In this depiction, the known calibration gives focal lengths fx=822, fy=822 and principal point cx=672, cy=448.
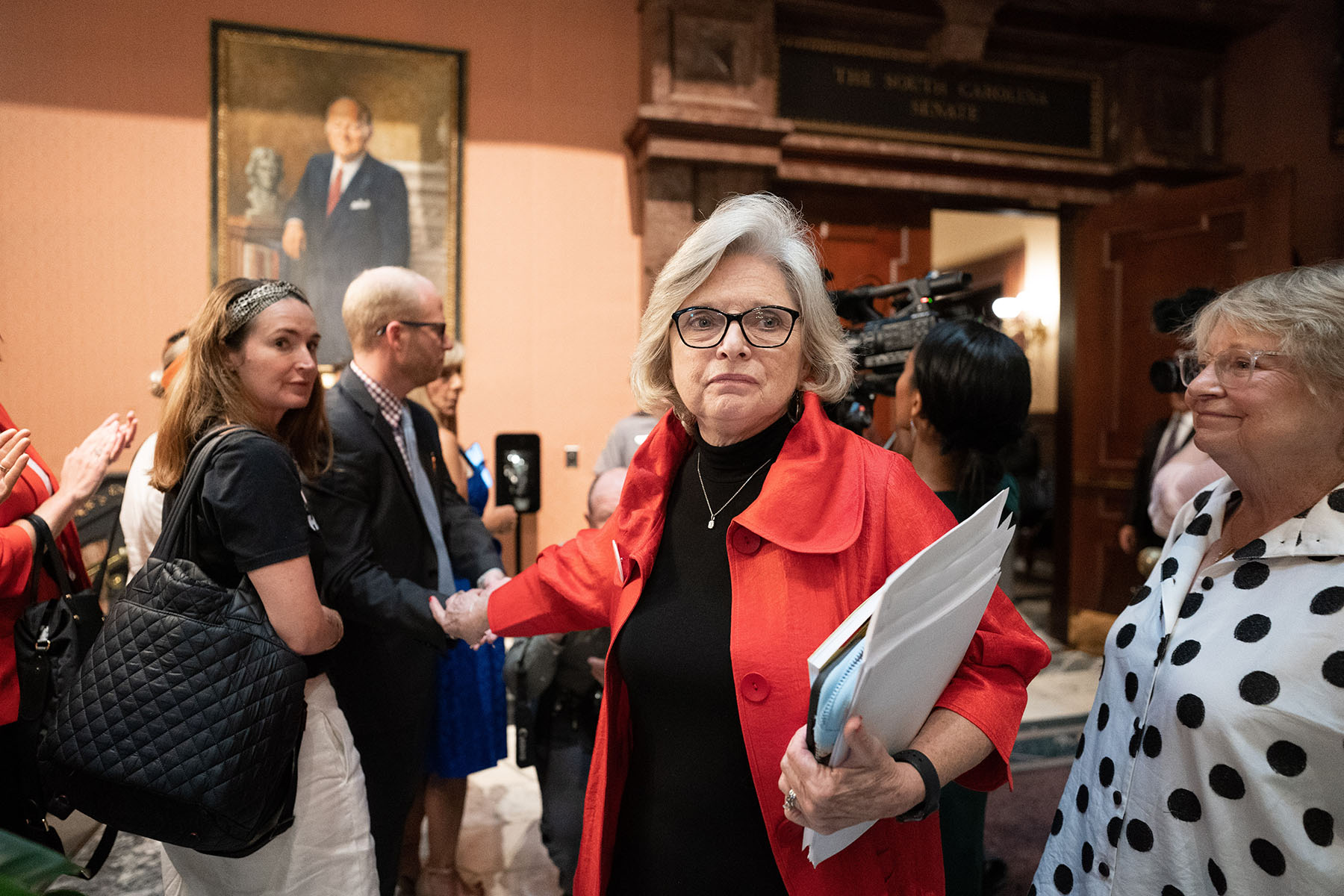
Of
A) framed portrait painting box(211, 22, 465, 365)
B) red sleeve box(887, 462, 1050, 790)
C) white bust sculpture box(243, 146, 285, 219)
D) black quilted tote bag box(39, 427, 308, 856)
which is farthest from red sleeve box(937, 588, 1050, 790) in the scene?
white bust sculpture box(243, 146, 285, 219)

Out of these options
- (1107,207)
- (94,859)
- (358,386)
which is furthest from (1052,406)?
(94,859)

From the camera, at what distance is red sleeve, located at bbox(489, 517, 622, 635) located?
1.41 metres

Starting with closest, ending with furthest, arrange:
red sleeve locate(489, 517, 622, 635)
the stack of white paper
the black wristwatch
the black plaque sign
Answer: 1. the stack of white paper
2. the black wristwatch
3. red sleeve locate(489, 517, 622, 635)
4. the black plaque sign

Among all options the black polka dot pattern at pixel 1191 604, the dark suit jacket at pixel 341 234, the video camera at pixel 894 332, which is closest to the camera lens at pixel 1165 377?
the video camera at pixel 894 332

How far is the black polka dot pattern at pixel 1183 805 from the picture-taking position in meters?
1.26

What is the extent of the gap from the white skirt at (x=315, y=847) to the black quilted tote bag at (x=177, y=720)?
0.43 ft

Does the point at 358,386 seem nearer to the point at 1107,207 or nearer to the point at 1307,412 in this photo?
the point at 1307,412

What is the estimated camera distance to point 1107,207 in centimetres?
527

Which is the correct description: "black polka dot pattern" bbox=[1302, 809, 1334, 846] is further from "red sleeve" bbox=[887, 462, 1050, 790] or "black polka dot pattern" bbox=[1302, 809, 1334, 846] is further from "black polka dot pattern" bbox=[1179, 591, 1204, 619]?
"red sleeve" bbox=[887, 462, 1050, 790]

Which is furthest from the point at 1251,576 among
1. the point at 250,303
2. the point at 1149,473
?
the point at 1149,473

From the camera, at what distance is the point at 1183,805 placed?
4.17 ft

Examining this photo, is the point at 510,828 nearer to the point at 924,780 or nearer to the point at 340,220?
the point at 924,780

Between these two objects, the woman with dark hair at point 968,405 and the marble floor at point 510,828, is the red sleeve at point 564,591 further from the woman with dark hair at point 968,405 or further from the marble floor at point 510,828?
the marble floor at point 510,828

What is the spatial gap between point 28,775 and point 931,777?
196 centimetres
